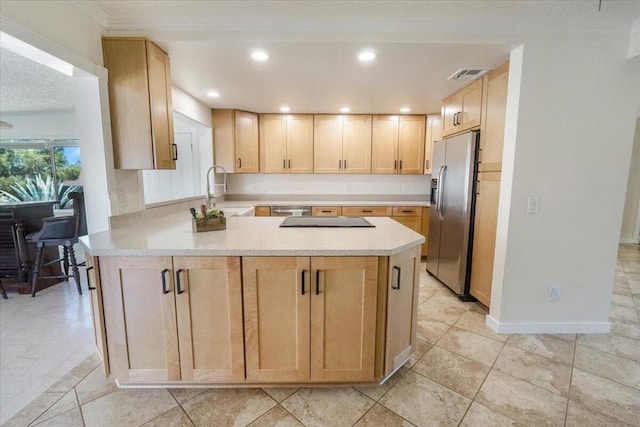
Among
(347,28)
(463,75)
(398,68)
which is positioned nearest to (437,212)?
(463,75)

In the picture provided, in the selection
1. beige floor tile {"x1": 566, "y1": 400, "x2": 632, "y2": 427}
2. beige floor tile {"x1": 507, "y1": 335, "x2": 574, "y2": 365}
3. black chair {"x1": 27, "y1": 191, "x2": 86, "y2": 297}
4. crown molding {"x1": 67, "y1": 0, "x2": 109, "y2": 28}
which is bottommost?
beige floor tile {"x1": 566, "y1": 400, "x2": 632, "y2": 427}

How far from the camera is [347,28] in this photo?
6.41ft

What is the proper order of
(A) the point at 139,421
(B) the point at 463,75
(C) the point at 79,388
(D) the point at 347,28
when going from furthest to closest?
1. (B) the point at 463,75
2. (D) the point at 347,28
3. (C) the point at 79,388
4. (A) the point at 139,421

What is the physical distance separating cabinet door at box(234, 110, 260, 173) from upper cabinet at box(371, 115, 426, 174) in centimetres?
180

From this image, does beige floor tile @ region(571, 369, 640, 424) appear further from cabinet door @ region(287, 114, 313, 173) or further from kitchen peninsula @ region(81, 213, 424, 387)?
cabinet door @ region(287, 114, 313, 173)

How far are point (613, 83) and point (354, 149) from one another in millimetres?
2750

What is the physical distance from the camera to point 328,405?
4.95ft

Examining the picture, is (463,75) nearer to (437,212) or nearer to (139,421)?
(437,212)

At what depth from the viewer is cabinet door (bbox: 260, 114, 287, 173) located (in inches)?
164

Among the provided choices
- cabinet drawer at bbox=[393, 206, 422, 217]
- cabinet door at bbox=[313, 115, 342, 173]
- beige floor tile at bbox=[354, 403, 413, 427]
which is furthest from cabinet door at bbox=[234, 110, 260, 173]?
beige floor tile at bbox=[354, 403, 413, 427]

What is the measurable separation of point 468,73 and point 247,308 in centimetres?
271

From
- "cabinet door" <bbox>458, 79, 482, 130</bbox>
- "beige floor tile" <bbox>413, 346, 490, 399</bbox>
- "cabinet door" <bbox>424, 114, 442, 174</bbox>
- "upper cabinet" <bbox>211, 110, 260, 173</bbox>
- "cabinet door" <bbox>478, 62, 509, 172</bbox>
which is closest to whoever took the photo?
"beige floor tile" <bbox>413, 346, 490, 399</bbox>

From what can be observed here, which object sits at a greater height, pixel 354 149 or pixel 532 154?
pixel 354 149

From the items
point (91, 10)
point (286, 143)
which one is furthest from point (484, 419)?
point (286, 143)
